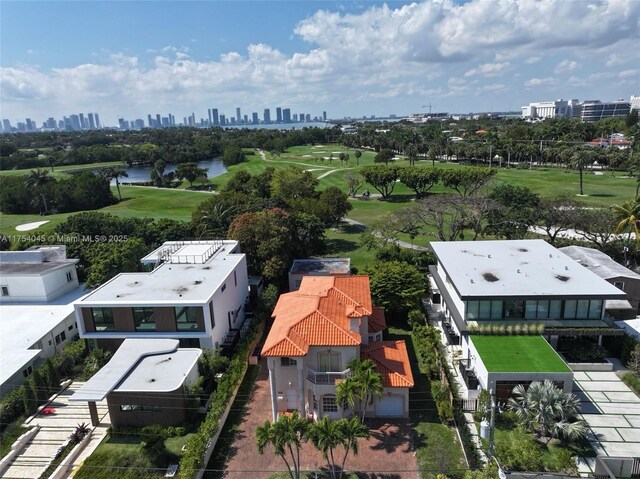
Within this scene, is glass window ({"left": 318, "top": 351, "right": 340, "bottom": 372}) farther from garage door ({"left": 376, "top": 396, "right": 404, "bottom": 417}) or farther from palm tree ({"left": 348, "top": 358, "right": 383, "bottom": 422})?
garage door ({"left": 376, "top": 396, "right": 404, "bottom": 417})

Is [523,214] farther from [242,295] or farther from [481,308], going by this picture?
[242,295]

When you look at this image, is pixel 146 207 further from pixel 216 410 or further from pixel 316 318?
pixel 316 318

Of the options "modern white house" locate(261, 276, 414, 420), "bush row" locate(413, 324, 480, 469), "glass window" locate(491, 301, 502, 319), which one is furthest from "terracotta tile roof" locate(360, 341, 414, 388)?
"glass window" locate(491, 301, 502, 319)

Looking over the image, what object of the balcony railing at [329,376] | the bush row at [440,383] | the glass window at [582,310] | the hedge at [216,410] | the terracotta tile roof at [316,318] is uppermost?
the terracotta tile roof at [316,318]

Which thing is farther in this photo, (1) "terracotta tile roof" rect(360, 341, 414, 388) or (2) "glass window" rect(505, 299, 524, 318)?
(2) "glass window" rect(505, 299, 524, 318)

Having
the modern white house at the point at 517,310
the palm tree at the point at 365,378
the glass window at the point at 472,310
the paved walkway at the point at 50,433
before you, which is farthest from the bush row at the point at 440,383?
the paved walkway at the point at 50,433

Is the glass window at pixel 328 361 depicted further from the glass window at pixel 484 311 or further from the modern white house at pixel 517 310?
the glass window at pixel 484 311
